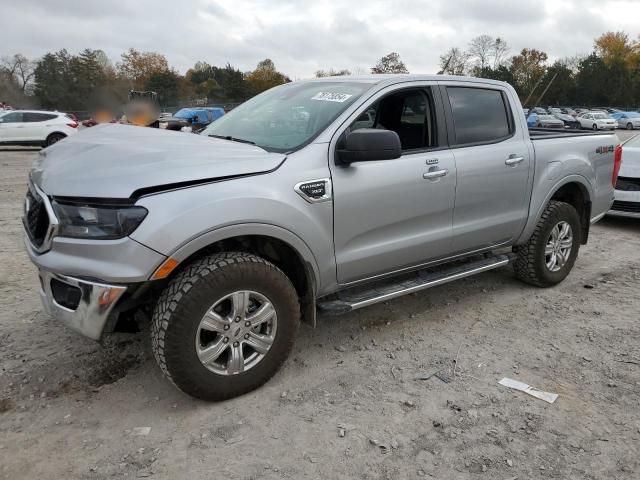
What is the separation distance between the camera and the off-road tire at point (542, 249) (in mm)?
4480

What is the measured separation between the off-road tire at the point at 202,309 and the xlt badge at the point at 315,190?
447mm

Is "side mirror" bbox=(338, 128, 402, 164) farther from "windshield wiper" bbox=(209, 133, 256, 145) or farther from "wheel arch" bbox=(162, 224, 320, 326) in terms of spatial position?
"windshield wiper" bbox=(209, 133, 256, 145)

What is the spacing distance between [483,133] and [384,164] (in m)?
1.17

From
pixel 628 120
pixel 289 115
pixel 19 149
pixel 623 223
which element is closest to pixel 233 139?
pixel 289 115

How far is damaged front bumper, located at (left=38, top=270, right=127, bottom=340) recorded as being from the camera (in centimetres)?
250

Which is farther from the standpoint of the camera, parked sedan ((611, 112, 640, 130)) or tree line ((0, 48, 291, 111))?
parked sedan ((611, 112, 640, 130))

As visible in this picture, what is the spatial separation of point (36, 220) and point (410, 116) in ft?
8.43

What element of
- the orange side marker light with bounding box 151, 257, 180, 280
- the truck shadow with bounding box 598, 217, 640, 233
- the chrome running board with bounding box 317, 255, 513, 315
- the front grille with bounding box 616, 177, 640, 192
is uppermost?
the orange side marker light with bounding box 151, 257, 180, 280

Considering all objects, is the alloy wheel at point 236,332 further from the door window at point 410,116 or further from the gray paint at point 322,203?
the door window at point 410,116

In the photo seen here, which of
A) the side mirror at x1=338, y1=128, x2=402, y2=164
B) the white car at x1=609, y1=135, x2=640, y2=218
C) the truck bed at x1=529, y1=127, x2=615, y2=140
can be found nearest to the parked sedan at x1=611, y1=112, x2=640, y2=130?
the white car at x1=609, y1=135, x2=640, y2=218

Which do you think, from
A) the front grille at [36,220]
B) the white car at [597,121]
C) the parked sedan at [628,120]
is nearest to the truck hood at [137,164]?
the front grille at [36,220]

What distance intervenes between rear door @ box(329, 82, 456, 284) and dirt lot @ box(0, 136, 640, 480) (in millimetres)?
661

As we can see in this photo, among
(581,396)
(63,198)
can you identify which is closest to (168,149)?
(63,198)

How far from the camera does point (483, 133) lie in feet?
13.2
